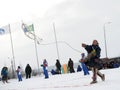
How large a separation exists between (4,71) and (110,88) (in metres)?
24.8

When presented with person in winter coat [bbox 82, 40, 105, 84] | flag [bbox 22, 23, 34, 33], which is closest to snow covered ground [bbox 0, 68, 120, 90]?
person in winter coat [bbox 82, 40, 105, 84]

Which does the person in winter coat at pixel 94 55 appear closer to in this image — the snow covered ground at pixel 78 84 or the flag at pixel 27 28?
the snow covered ground at pixel 78 84

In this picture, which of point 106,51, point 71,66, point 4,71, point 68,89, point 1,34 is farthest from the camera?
point 106,51

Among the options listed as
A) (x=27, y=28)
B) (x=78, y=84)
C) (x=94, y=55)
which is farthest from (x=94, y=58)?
(x=27, y=28)

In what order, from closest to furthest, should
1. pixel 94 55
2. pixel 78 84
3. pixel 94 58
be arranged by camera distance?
1. pixel 94 55
2. pixel 94 58
3. pixel 78 84

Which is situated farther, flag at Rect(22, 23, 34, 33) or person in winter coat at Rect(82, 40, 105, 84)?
flag at Rect(22, 23, 34, 33)

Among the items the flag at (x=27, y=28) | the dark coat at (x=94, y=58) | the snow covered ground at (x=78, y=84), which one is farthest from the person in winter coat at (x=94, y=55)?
the flag at (x=27, y=28)

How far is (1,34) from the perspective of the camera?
53.3 metres

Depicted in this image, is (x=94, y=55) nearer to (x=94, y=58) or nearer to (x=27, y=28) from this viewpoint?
(x=94, y=58)

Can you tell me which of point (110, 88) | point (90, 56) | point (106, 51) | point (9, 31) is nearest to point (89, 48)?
point (90, 56)

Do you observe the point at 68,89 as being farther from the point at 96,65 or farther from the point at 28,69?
the point at 28,69

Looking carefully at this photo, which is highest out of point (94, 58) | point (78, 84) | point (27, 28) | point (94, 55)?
point (27, 28)

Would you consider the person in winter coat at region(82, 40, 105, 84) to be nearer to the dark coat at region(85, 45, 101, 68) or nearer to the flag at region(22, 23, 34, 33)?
the dark coat at region(85, 45, 101, 68)

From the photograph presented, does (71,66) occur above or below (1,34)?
below
